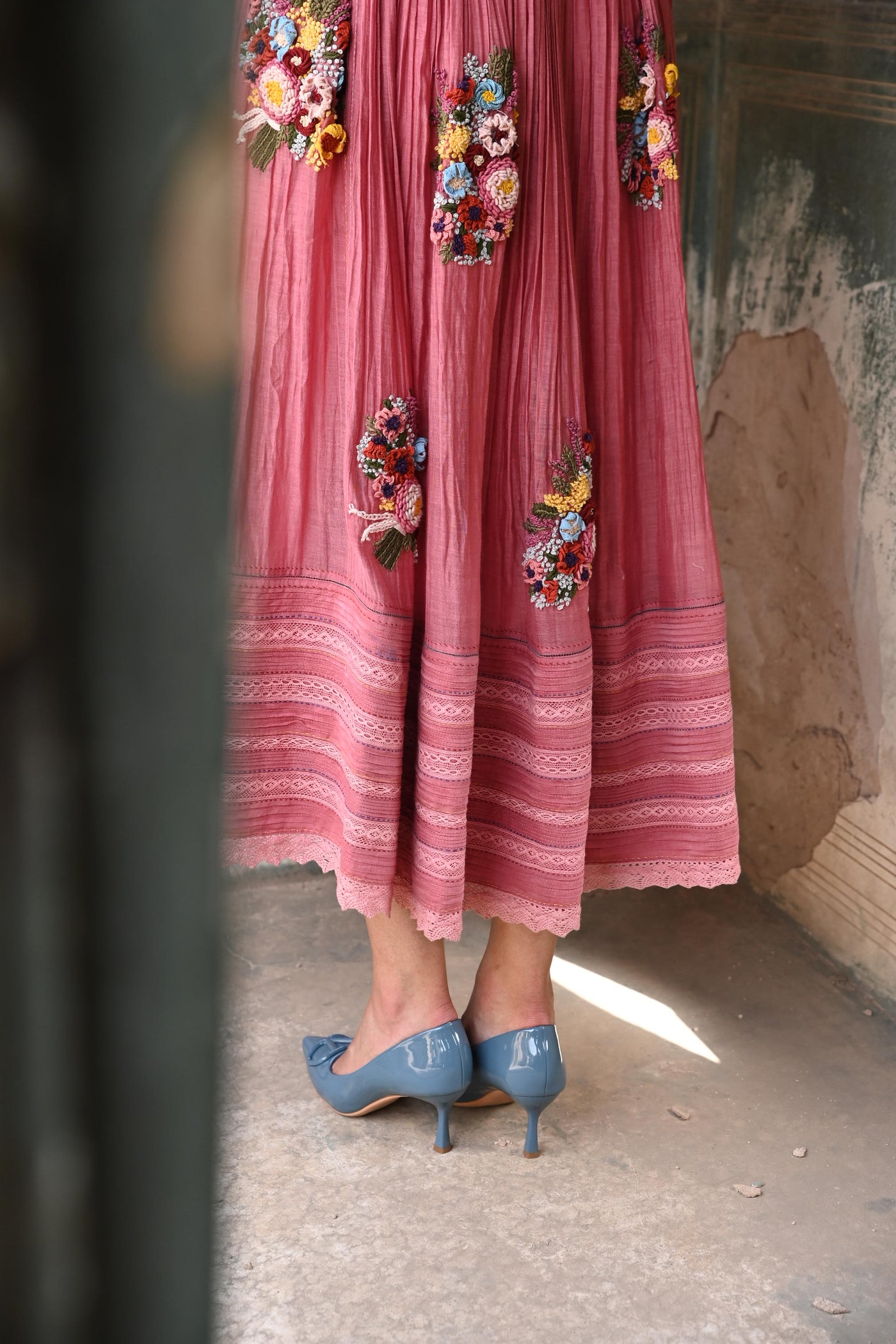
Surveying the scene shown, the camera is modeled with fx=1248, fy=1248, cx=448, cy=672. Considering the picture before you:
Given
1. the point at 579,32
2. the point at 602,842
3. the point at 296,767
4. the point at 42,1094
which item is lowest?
the point at 602,842

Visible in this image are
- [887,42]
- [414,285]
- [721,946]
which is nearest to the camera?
[414,285]

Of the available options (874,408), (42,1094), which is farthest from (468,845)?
(42,1094)

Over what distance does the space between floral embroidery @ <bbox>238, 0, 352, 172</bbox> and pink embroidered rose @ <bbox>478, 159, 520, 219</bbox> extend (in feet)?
0.51

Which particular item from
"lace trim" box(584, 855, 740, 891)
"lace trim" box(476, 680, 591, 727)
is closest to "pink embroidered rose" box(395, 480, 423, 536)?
"lace trim" box(476, 680, 591, 727)

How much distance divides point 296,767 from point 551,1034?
1.56 ft

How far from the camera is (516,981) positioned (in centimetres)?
162

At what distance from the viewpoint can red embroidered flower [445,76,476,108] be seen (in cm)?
128

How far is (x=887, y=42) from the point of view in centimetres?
174

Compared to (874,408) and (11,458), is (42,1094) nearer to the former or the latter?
(11,458)

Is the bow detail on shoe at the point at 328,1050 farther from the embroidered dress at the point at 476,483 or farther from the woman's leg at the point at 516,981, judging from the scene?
the embroidered dress at the point at 476,483

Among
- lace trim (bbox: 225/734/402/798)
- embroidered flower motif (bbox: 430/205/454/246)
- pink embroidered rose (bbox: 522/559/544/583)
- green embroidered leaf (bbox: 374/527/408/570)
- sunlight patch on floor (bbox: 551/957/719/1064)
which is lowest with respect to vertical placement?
sunlight patch on floor (bbox: 551/957/719/1064)

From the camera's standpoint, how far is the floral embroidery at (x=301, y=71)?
1.28 meters

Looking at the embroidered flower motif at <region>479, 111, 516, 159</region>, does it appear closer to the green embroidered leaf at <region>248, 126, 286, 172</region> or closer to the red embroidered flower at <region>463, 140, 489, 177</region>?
the red embroidered flower at <region>463, 140, 489, 177</region>

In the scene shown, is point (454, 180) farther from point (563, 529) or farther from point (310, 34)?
point (563, 529)
